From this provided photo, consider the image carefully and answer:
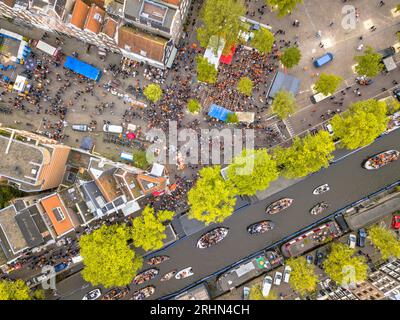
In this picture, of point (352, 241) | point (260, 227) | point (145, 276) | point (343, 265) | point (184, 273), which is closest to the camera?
point (343, 265)

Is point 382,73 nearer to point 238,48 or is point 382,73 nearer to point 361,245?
point 238,48

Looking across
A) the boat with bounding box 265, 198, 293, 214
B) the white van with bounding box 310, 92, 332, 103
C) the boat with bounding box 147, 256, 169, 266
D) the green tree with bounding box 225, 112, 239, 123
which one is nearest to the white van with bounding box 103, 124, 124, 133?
the green tree with bounding box 225, 112, 239, 123

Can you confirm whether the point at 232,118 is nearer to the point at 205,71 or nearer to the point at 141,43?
the point at 205,71

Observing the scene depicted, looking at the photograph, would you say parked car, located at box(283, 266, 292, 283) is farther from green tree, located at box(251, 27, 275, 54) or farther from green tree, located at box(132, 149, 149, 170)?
green tree, located at box(251, 27, 275, 54)

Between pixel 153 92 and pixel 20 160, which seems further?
pixel 153 92

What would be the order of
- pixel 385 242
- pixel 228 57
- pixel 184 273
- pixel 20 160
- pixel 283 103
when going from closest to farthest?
pixel 20 160, pixel 385 242, pixel 283 103, pixel 184 273, pixel 228 57

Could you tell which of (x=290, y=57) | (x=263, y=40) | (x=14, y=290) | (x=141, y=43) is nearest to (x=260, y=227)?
(x=290, y=57)

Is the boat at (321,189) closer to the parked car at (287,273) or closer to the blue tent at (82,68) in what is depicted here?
the parked car at (287,273)
